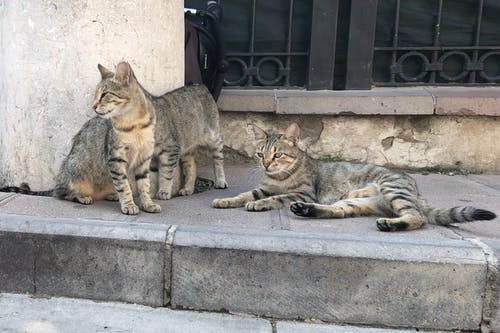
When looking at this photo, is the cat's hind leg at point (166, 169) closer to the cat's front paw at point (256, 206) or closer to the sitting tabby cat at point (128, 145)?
the sitting tabby cat at point (128, 145)

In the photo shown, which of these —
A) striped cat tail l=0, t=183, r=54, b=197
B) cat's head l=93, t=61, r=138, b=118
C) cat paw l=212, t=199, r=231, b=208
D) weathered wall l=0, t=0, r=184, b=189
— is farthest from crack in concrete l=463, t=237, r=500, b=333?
striped cat tail l=0, t=183, r=54, b=197

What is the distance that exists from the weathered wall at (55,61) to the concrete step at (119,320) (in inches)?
54.1

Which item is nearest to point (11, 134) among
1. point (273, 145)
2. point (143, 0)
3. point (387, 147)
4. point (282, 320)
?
point (143, 0)

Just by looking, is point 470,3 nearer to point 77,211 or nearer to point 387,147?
point 387,147

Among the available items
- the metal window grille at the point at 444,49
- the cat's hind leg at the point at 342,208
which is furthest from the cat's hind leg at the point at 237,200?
the metal window grille at the point at 444,49

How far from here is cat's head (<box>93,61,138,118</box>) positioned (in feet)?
10.4

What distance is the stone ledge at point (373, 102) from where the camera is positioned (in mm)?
4863

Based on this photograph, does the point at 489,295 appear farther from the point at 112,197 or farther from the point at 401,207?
the point at 112,197

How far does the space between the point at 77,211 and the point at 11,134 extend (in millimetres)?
1086

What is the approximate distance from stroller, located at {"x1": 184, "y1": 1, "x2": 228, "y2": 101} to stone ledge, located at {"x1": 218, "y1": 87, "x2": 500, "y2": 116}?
0.74 feet

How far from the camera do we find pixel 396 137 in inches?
202

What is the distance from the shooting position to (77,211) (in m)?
3.29

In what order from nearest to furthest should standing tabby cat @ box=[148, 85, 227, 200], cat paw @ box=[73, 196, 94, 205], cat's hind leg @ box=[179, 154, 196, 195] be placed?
cat paw @ box=[73, 196, 94, 205]
standing tabby cat @ box=[148, 85, 227, 200]
cat's hind leg @ box=[179, 154, 196, 195]

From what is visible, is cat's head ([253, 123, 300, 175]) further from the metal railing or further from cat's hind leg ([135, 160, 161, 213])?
the metal railing
